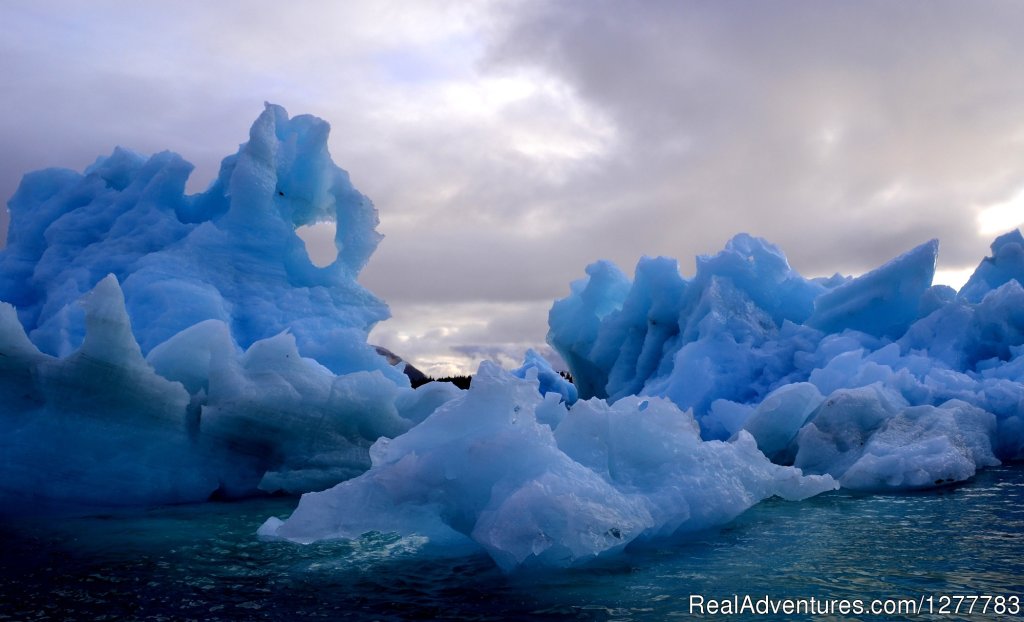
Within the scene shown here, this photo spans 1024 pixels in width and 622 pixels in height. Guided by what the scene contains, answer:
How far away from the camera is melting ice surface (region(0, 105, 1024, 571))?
16.6ft

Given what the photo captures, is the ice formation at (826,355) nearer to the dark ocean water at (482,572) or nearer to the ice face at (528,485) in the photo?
the dark ocean water at (482,572)

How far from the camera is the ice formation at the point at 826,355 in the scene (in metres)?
8.96

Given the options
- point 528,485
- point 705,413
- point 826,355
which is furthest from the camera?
point 705,413

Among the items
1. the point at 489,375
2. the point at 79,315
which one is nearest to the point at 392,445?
the point at 489,375

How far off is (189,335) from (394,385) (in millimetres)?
2215

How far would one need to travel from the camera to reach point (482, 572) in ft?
15.5

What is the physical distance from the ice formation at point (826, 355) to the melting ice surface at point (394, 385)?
1.4 inches

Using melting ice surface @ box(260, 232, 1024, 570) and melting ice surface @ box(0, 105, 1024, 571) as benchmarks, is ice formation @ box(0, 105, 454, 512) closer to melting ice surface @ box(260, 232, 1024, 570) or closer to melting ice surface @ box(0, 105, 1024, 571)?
melting ice surface @ box(0, 105, 1024, 571)

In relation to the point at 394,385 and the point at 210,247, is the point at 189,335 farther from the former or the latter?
the point at 210,247

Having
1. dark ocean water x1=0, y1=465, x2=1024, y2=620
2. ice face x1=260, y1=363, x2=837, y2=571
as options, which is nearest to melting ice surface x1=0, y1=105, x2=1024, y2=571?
ice face x1=260, y1=363, x2=837, y2=571

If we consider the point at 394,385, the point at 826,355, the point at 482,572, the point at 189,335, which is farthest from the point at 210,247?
the point at 826,355

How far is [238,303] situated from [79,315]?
70.5 inches

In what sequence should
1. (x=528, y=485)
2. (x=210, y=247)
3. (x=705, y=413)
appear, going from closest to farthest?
(x=528, y=485)
(x=210, y=247)
(x=705, y=413)

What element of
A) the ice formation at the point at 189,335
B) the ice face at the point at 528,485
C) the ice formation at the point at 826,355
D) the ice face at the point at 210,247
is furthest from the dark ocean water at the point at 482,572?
the ice face at the point at 210,247
